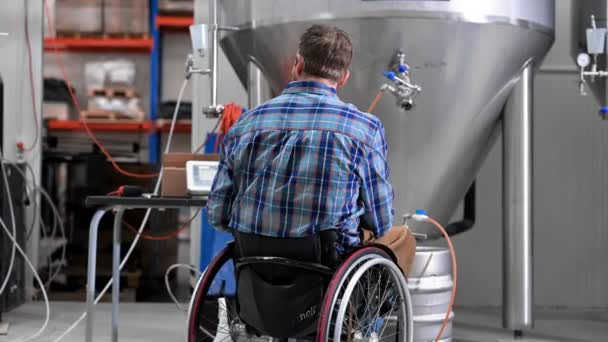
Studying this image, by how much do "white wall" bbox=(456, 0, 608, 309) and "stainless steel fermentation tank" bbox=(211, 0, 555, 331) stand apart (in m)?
0.87

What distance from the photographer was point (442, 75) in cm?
264

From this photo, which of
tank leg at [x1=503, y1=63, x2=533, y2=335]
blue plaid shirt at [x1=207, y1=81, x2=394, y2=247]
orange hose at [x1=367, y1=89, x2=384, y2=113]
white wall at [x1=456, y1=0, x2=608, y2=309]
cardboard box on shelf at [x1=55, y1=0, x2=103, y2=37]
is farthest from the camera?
cardboard box on shelf at [x1=55, y1=0, x2=103, y2=37]

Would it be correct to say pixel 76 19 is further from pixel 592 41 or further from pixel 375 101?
pixel 592 41

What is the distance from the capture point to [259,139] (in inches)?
65.1

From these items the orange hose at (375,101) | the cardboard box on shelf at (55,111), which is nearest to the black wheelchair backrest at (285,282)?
the orange hose at (375,101)

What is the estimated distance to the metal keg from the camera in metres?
2.48

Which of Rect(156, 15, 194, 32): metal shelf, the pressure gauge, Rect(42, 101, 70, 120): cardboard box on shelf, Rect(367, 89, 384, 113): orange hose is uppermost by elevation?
Rect(156, 15, 194, 32): metal shelf

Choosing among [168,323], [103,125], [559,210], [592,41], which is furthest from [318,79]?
[103,125]

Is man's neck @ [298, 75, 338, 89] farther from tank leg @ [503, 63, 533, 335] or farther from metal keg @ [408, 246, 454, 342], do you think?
tank leg @ [503, 63, 533, 335]

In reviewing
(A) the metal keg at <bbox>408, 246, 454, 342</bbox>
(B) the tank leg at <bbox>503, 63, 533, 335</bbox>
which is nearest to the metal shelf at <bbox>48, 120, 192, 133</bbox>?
(B) the tank leg at <bbox>503, 63, 533, 335</bbox>

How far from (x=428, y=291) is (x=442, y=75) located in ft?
2.37

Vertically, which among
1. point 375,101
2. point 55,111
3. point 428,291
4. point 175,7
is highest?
point 175,7

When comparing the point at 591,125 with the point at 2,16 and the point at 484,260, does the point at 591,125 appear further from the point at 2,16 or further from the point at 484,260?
the point at 2,16

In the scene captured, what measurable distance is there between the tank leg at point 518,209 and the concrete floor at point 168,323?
0.66ft
